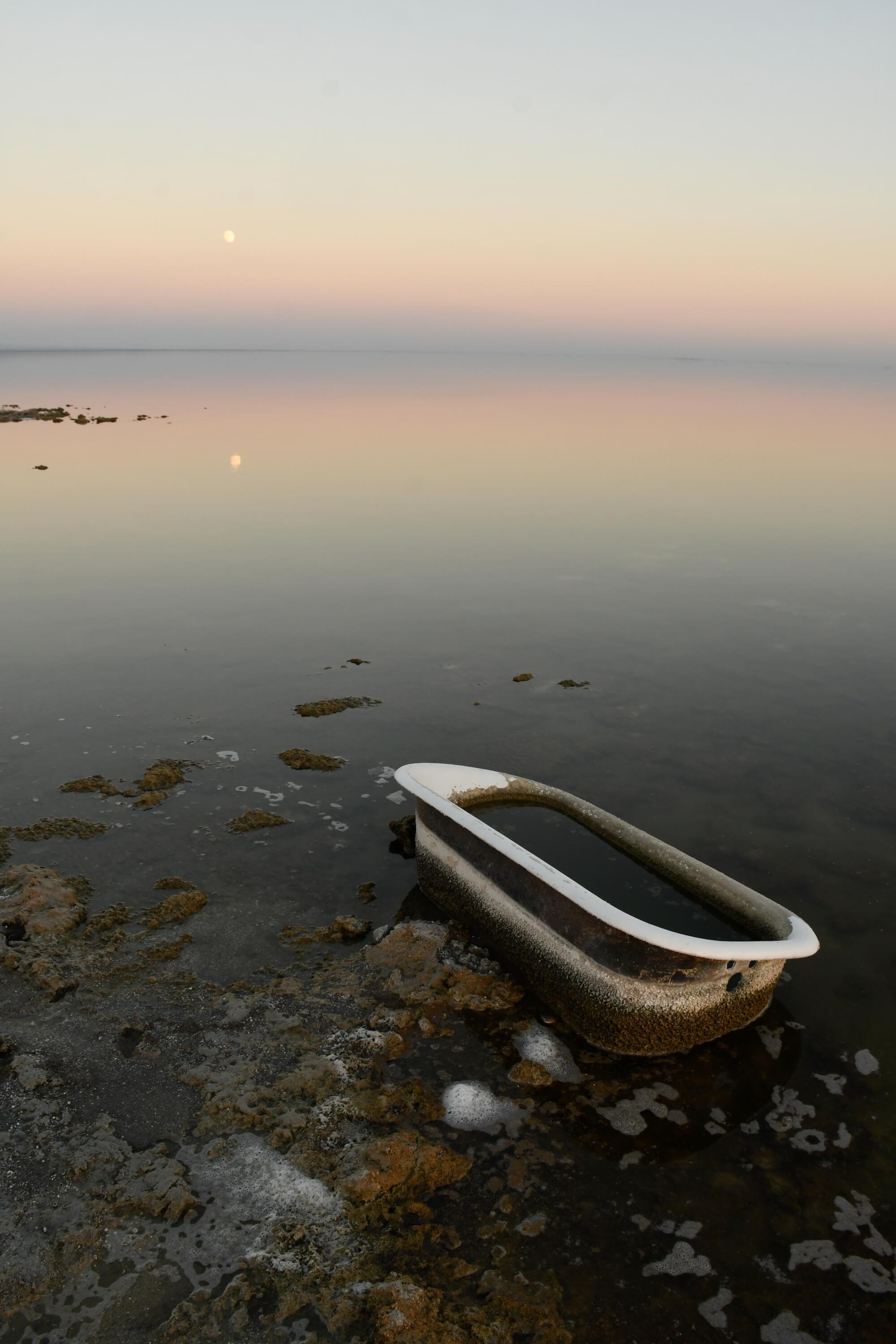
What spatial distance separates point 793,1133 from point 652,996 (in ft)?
4.44

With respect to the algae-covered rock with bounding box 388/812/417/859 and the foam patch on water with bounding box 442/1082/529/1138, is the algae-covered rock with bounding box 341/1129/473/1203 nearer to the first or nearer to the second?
the foam patch on water with bounding box 442/1082/529/1138

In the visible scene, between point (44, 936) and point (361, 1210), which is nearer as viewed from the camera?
point (361, 1210)

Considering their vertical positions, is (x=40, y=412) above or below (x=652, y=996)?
above

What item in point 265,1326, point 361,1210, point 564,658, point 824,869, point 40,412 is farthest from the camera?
point 40,412

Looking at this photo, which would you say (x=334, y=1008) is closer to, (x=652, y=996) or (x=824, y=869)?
(x=652, y=996)

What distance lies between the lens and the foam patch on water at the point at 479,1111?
19.4ft

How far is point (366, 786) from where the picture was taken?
11039 mm

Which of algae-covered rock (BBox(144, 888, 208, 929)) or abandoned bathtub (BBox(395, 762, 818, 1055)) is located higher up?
abandoned bathtub (BBox(395, 762, 818, 1055))

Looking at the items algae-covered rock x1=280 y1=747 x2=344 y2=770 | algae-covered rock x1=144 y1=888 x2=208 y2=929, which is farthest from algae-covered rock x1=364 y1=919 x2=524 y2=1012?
algae-covered rock x1=280 y1=747 x2=344 y2=770

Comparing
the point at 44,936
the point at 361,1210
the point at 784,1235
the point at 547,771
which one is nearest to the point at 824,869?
the point at 547,771

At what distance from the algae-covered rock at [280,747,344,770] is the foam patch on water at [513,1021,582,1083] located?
5423mm

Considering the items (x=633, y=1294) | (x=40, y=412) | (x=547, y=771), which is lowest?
(x=633, y=1294)

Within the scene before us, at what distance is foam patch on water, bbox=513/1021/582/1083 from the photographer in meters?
6.40

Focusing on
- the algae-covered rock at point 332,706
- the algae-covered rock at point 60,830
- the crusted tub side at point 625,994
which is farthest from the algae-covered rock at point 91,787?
the crusted tub side at point 625,994
